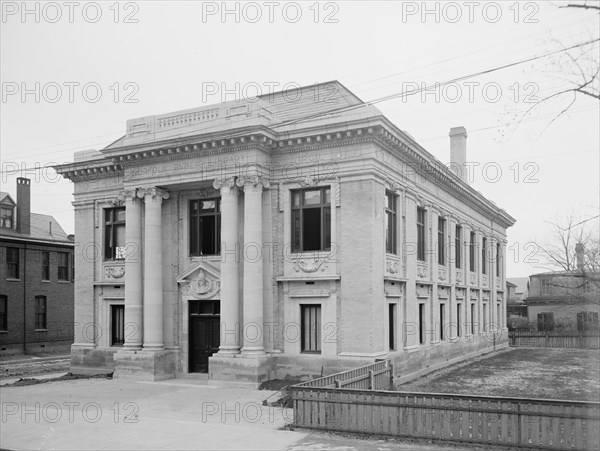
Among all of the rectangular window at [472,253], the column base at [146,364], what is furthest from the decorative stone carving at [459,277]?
the column base at [146,364]

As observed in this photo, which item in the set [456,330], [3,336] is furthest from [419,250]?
[3,336]

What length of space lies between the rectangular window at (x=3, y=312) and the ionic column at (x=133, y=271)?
20.0m

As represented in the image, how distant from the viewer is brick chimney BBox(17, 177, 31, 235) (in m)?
43.6

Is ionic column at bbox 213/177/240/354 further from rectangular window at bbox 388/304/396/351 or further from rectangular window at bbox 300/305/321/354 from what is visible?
rectangular window at bbox 388/304/396/351

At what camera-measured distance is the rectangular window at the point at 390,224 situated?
24.0 metres

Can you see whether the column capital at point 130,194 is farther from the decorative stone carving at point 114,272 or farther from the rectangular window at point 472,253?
the rectangular window at point 472,253

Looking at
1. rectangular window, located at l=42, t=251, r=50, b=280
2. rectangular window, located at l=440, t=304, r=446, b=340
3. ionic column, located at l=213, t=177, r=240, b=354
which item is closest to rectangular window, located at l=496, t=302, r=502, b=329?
rectangular window, located at l=440, t=304, r=446, b=340

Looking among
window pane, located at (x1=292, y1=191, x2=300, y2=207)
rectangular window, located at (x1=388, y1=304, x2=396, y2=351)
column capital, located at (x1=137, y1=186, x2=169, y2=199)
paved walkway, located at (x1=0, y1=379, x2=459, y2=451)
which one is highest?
column capital, located at (x1=137, y1=186, x2=169, y2=199)

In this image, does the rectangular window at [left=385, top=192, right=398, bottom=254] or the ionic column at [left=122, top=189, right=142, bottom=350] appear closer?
the rectangular window at [left=385, top=192, right=398, bottom=254]

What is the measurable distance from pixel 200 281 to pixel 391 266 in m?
7.61

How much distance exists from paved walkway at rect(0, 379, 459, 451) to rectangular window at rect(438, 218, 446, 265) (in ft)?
45.9

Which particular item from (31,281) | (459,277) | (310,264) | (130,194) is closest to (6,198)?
(31,281)

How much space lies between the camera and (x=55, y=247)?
45438 mm

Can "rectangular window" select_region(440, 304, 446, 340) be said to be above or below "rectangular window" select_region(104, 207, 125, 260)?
below
